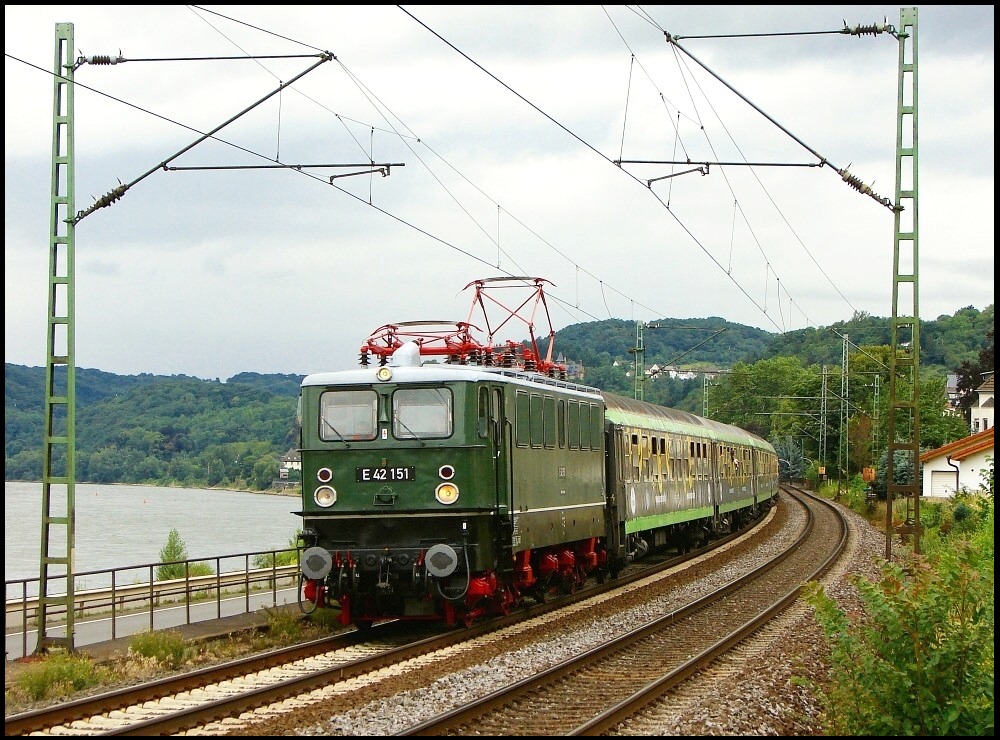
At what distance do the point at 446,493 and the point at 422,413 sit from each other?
1.08 metres

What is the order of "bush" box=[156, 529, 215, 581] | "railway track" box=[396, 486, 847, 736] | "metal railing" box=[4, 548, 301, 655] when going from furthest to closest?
"bush" box=[156, 529, 215, 581] < "metal railing" box=[4, 548, 301, 655] < "railway track" box=[396, 486, 847, 736]

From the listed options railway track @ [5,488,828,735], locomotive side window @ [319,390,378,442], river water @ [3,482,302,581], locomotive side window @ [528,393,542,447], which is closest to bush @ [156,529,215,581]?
river water @ [3,482,302,581]

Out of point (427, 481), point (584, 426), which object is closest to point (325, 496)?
point (427, 481)

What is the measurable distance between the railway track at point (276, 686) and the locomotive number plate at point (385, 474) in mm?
1988

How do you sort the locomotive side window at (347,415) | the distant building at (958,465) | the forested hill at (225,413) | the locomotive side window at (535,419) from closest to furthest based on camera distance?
the locomotive side window at (347,415)
the locomotive side window at (535,419)
the distant building at (958,465)
the forested hill at (225,413)

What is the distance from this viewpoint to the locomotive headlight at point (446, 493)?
15203mm

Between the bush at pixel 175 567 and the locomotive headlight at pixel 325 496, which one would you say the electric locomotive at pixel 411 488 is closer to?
the locomotive headlight at pixel 325 496

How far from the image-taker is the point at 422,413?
15.5 meters

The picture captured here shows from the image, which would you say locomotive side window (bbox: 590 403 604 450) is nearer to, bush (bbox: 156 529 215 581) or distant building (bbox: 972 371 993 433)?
bush (bbox: 156 529 215 581)

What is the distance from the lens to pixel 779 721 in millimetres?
10461

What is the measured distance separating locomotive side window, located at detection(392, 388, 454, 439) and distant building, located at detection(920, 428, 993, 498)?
25102 millimetres

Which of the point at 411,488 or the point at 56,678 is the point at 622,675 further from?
the point at 56,678

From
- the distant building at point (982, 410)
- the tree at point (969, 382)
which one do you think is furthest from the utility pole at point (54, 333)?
the tree at point (969, 382)

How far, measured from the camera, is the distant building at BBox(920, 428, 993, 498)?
4194 cm
